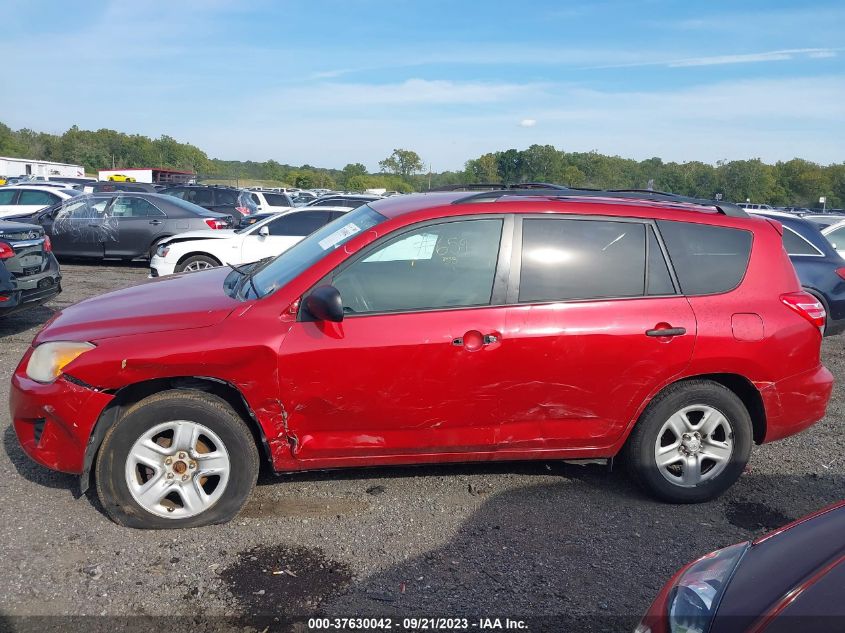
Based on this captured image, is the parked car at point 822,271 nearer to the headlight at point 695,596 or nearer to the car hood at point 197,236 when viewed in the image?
the headlight at point 695,596

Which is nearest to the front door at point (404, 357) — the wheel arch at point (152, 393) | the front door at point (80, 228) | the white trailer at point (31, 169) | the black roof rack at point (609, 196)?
the wheel arch at point (152, 393)

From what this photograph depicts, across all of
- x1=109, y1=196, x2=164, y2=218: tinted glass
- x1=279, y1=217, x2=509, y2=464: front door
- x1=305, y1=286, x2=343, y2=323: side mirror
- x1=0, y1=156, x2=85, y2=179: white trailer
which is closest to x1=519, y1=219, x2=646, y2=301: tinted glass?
x1=279, y1=217, x2=509, y2=464: front door

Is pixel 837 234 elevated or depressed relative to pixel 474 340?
elevated

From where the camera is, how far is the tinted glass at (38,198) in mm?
17188

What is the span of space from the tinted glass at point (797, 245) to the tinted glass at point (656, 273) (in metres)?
5.35

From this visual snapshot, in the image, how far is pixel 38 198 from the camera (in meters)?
17.3

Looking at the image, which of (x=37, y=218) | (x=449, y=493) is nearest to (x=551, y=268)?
(x=449, y=493)

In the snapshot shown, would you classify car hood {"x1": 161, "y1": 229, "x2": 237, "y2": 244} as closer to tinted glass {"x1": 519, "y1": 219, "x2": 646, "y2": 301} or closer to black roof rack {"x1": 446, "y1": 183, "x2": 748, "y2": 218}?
black roof rack {"x1": 446, "y1": 183, "x2": 748, "y2": 218}

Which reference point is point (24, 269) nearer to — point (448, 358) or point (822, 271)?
point (448, 358)

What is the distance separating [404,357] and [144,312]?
1.45 meters

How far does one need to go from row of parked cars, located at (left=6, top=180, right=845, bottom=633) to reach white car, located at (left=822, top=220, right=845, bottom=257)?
682cm

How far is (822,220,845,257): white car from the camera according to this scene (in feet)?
33.4

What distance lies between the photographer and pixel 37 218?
14.5 metres

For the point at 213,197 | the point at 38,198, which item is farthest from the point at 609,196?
the point at 213,197
